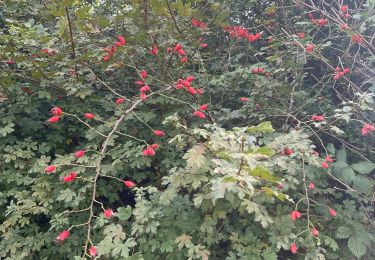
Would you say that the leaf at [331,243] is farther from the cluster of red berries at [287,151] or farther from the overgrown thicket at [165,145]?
the cluster of red berries at [287,151]

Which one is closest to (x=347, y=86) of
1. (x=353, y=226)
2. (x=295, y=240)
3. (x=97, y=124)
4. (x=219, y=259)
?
(x=353, y=226)

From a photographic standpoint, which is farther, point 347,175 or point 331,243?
point 347,175

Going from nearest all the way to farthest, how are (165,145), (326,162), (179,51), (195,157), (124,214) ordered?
(195,157) → (124,214) → (326,162) → (179,51) → (165,145)

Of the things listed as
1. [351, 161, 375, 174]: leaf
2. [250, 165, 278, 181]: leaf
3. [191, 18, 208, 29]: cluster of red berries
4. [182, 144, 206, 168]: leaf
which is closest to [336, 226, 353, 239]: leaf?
[351, 161, 375, 174]: leaf

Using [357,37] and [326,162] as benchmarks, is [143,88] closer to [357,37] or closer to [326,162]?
[326,162]

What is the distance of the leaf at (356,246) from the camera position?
2.09 m

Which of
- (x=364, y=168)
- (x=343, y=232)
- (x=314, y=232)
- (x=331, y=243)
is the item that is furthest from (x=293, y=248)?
(x=364, y=168)

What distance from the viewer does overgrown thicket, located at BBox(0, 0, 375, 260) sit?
1934 millimetres

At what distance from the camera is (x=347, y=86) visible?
294 centimetres

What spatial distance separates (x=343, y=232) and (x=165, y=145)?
1214 mm

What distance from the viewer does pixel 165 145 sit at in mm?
2523

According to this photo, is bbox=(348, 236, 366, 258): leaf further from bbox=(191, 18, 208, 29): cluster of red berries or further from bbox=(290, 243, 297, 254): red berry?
bbox=(191, 18, 208, 29): cluster of red berries

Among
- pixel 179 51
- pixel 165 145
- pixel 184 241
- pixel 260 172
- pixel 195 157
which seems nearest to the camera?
pixel 260 172

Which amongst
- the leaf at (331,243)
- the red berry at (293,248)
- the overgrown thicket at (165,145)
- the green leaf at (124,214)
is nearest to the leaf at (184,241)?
the overgrown thicket at (165,145)
